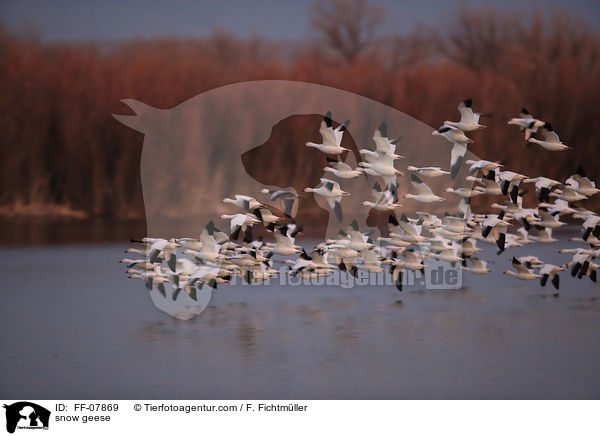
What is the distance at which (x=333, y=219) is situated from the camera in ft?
63.1

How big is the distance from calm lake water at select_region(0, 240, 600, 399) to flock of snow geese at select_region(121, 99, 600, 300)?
1.57ft

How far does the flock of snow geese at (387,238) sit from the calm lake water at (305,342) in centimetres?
48

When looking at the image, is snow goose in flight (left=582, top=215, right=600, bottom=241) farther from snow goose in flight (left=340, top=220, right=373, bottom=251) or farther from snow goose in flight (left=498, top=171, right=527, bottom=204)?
snow goose in flight (left=340, top=220, right=373, bottom=251)

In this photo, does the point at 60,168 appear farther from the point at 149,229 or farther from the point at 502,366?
the point at 502,366

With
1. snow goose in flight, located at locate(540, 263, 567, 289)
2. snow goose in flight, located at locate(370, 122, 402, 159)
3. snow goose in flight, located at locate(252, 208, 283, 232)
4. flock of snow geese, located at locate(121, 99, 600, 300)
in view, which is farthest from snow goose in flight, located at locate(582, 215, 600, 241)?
snow goose in flight, located at locate(252, 208, 283, 232)

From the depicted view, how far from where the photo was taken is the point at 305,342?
31.4 feet

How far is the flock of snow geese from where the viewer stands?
33.9 ft

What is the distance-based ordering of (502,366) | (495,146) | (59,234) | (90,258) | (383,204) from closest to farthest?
(502,366)
(383,204)
(90,258)
(59,234)
(495,146)

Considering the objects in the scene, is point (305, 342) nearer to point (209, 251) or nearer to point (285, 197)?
point (209, 251)

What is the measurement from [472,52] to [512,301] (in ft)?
36.8

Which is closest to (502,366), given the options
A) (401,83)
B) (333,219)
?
(333,219)

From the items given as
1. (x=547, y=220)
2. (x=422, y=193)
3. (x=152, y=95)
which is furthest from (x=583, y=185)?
(x=152, y=95)

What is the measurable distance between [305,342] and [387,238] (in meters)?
1.98

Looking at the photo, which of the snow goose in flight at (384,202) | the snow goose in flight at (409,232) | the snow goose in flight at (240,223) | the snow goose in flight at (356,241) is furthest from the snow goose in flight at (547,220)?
the snow goose in flight at (240,223)
